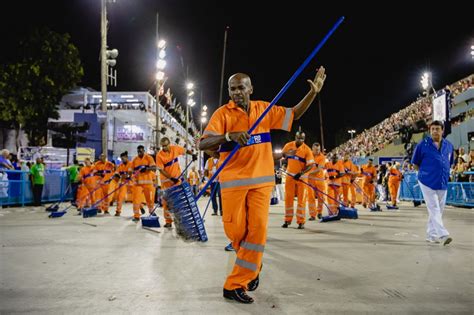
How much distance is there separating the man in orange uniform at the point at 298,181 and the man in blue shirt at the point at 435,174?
2750 mm

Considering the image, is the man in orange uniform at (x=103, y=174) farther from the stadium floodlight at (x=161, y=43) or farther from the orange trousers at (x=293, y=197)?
the stadium floodlight at (x=161, y=43)

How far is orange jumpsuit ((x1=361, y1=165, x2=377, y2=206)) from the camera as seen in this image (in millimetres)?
15961

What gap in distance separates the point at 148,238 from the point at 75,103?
2020 inches

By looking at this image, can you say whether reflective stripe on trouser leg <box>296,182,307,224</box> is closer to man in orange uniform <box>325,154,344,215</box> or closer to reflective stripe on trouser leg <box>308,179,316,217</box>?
reflective stripe on trouser leg <box>308,179,316,217</box>

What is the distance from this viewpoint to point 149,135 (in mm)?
47125

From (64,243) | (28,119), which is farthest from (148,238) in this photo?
(28,119)

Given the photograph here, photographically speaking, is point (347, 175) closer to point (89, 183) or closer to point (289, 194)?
point (289, 194)

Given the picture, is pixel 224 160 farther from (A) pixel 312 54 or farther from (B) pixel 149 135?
(B) pixel 149 135

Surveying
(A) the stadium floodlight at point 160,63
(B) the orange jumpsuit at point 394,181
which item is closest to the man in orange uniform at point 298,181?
(B) the orange jumpsuit at point 394,181

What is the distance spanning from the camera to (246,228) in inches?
146

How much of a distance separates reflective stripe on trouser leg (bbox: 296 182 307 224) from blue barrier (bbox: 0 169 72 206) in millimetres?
10611

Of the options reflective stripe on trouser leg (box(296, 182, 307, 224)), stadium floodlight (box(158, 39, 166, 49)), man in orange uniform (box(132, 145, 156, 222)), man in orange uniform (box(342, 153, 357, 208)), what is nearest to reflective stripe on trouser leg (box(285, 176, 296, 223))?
reflective stripe on trouser leg (box(296, 182, 307, 224))

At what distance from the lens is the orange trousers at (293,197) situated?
30.3 feet

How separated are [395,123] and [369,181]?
107 ft
